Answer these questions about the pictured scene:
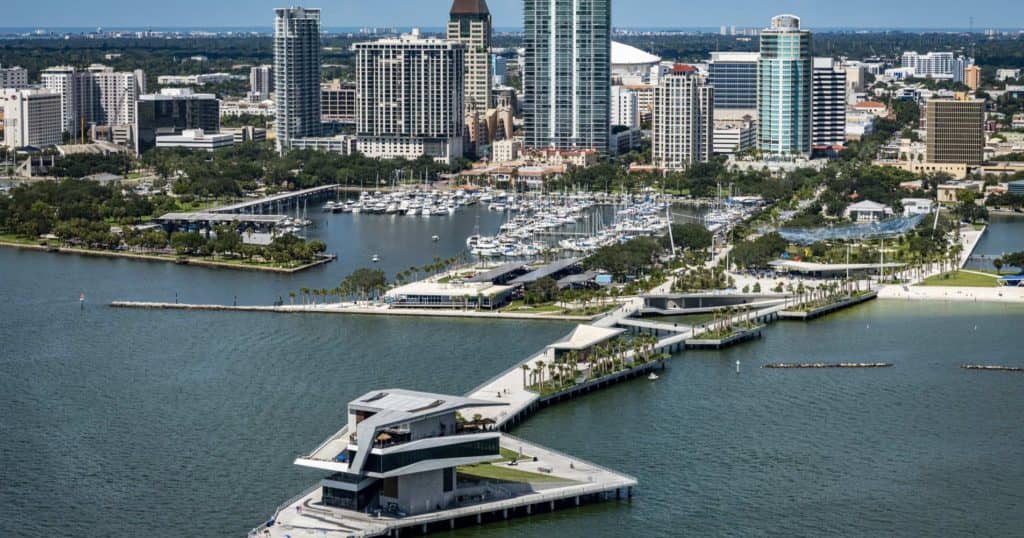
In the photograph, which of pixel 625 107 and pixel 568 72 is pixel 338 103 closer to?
pixel 625 107

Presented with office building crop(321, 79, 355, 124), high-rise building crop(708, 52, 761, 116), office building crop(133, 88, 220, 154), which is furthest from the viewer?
office building crop(321, 79, 355, 124)

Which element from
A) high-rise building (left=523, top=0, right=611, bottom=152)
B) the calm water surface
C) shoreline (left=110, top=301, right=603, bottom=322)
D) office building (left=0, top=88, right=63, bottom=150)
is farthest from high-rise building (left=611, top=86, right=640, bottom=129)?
→ shoreline (left=110, top=301, right=603, bottom=322)

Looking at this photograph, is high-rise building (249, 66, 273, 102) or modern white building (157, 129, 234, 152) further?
high-rise building (249, 66, 273, 102)

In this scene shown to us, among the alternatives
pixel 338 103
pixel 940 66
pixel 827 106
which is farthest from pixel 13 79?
pixel 940 66

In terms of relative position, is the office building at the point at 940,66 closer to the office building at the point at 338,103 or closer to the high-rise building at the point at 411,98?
the office building at the point at 338,103

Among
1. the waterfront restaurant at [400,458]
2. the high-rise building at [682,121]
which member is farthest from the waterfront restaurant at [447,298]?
the high-rise building at [682,121]

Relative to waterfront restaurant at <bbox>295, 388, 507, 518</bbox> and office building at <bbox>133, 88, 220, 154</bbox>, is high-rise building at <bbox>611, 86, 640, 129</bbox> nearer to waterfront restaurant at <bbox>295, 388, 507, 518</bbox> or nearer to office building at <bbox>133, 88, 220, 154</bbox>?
office building at <bbox>133, 88, 220, 154</bbox>
